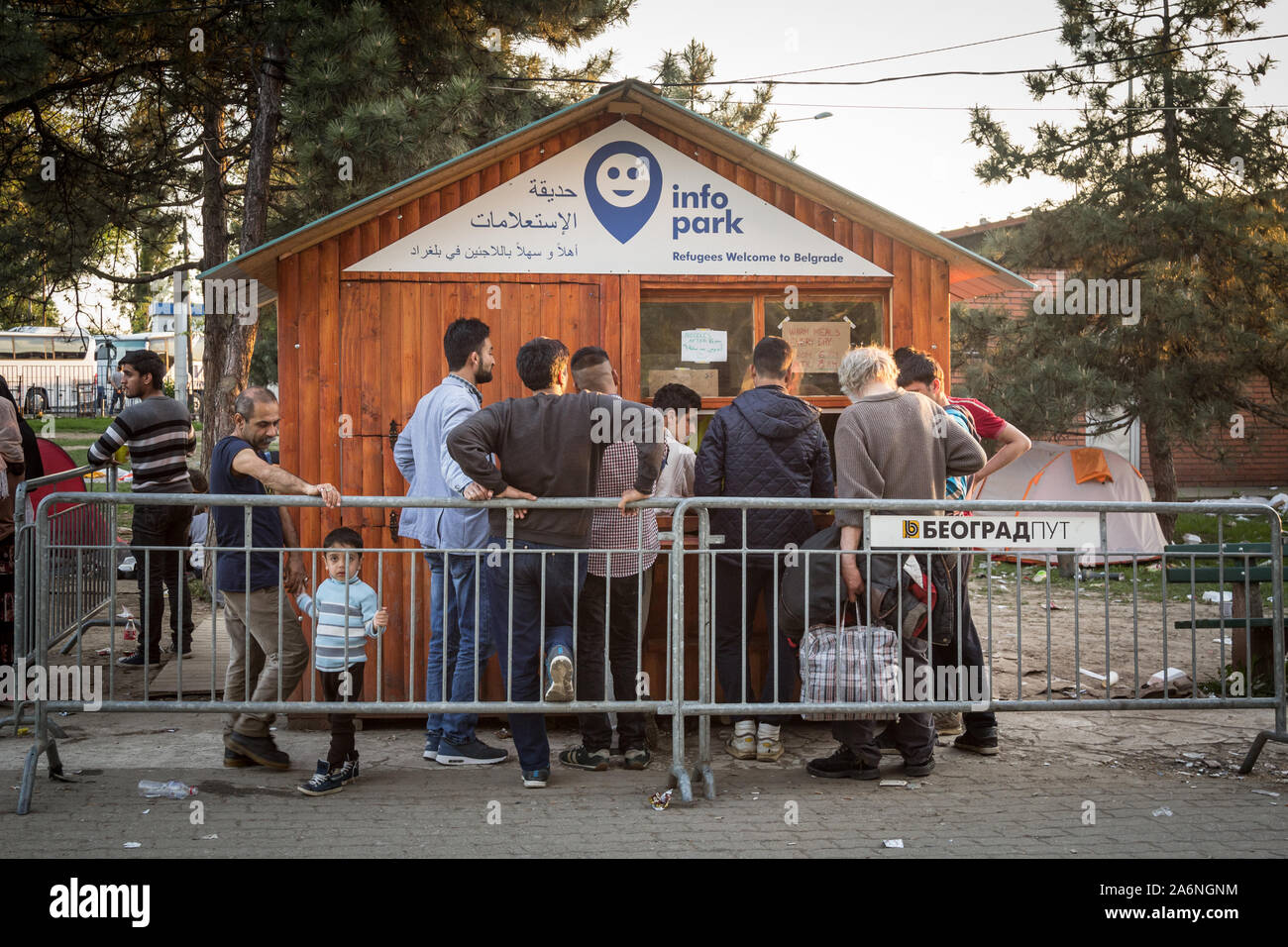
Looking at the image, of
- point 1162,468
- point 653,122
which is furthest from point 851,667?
point 1162,468

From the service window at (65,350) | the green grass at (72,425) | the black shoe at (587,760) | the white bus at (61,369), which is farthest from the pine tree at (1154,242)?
the service window at (65,350)

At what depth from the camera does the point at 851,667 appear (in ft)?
18.6

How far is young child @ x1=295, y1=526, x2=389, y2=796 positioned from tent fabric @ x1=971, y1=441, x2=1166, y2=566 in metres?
10.4

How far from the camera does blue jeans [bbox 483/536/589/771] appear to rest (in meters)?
5.61

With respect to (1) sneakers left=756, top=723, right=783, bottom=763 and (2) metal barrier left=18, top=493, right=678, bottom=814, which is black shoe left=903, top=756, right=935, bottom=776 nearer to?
(1) sneakers left=756, top=723, right=783, bottom=763

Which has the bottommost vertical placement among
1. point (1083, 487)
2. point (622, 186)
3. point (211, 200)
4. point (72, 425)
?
point (1083, 487)

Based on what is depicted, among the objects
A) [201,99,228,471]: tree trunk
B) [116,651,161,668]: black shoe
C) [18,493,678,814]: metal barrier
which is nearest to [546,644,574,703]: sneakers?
[18,493,678,814]: metal barrier

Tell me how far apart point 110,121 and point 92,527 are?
659 centimetres

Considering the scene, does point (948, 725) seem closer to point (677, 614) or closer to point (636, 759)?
point (636, 759)

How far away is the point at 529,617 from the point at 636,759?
0.99m

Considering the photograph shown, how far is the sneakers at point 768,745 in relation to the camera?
247 inches

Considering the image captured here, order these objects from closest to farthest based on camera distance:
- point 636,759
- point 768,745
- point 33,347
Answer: point 636,759, point 768,745, point 33,347

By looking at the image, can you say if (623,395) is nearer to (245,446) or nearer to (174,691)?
(245,446)
